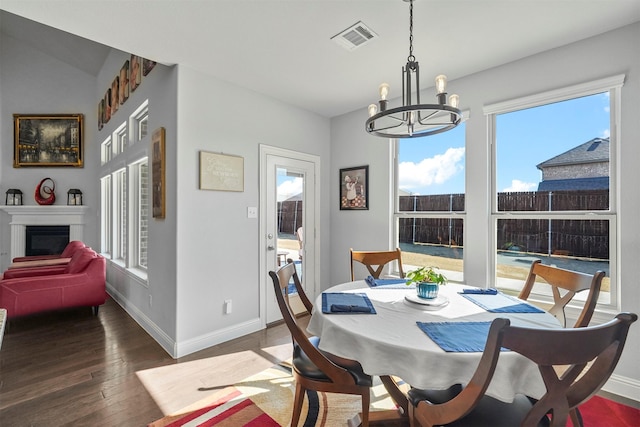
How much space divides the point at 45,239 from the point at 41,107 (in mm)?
A: 2668

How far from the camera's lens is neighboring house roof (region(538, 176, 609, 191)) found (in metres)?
2.32

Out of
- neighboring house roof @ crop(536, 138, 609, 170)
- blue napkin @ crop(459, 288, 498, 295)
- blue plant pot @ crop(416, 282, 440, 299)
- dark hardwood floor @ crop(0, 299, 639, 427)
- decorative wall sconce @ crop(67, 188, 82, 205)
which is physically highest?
neighboring house roof @ crop(536, 138, 609, 170)

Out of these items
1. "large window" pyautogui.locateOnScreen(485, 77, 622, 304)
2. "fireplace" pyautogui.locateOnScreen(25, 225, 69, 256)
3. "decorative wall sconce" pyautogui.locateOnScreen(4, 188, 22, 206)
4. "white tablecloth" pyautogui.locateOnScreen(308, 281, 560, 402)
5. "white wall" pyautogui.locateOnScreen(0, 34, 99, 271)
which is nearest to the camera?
"white tablecloth" pyautogui.locateOnScreen(308, 281, 560, 402)

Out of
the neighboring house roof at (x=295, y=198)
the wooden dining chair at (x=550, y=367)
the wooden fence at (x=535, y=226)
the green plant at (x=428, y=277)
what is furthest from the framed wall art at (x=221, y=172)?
the wooden dining chair at (x=550, y=367)

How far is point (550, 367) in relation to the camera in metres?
0.93

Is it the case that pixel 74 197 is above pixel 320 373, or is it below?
above

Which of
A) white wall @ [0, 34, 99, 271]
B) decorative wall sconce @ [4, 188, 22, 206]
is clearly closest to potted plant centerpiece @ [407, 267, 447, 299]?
white wall @ [0, 34, 99, 271]

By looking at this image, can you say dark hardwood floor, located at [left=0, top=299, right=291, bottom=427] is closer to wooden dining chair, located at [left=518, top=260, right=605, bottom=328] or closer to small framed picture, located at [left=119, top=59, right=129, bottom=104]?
wooden dining chair, located at [left=518, top=260, right=605, bottom=328]

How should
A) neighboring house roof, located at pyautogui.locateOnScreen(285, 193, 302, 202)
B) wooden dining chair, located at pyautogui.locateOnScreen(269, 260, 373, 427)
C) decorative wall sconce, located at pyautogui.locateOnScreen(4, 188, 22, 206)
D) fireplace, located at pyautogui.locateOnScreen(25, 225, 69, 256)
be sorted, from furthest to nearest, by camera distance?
fireplace, located at pyautogui.locateOnScreen(25, 225, 69, 256), decorative wall sconce, located at pyautogui.locateOnScreen(4, 188, 22, 206), neighboring house roof, located at pyautogui.locateOnScreen(285, 193, 302, 202), wooden dining chair, located at pyautogui.locateOnScreen(269, 260, 373, 427)

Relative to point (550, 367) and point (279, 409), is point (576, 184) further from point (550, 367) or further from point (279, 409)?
point (279, 409)

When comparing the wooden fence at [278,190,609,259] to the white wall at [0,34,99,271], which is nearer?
the wooden fence at [278,190,609,259]

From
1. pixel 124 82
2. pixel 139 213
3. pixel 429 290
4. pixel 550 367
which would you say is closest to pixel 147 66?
pixel 124 82

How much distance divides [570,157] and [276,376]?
3008mm

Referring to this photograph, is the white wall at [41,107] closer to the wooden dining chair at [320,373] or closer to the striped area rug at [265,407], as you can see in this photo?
the striped area rug at [265,407]
